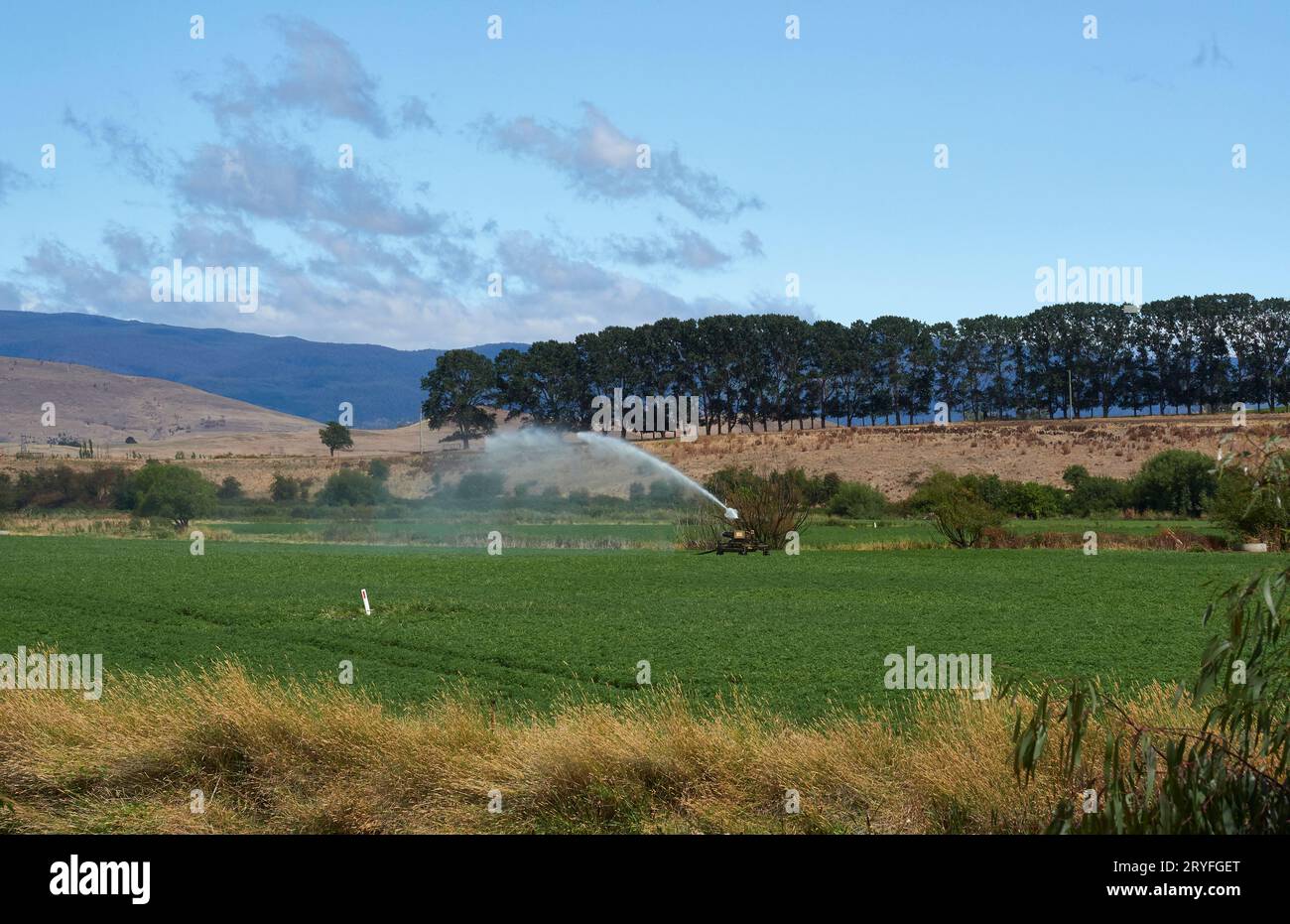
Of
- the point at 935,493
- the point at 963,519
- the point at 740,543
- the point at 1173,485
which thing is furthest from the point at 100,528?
Result: the point at 1173,485

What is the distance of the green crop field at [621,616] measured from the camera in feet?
62.1

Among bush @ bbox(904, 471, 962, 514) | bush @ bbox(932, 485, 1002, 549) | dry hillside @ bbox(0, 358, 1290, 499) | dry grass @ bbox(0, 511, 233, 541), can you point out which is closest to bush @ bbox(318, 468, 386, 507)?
dry hillside @ bbox(0, 358, 1290, 499)

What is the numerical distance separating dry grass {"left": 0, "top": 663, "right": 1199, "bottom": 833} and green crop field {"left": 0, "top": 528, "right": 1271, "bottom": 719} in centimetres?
484

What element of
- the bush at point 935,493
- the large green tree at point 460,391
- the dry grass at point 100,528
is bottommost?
the dry grass at point 100,528

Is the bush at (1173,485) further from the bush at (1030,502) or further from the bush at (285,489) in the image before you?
the bush at (285,489)

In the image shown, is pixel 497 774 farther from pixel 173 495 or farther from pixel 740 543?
pixel 173 495

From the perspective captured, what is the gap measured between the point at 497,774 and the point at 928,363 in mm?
113944

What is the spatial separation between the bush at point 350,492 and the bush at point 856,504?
28.1 m

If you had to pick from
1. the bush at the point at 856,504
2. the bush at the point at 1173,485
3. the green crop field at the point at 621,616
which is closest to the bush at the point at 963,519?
the green crop field at the point at 621,616

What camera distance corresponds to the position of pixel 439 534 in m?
60.8

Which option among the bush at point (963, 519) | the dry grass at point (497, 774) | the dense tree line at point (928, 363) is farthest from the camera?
the dense tree line at point (928, 363)

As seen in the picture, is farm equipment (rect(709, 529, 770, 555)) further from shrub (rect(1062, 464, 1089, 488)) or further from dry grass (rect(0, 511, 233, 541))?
shrub (rect(1062, 464, 1089, 488))

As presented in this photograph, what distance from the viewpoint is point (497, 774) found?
10352mm

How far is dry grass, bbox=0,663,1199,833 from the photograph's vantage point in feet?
31.6
